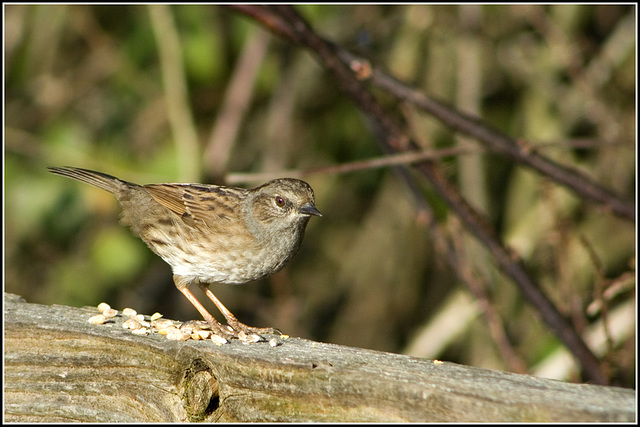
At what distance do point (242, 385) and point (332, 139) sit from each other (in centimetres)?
379

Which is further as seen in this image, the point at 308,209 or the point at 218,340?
the point at 308,209

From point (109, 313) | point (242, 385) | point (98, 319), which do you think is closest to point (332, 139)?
point (109, 313)

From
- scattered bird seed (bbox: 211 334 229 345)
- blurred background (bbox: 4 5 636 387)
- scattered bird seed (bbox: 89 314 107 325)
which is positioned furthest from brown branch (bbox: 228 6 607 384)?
scattered bird seed (bbox: 89 314 107 325)

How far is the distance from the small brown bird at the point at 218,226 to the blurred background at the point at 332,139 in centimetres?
69

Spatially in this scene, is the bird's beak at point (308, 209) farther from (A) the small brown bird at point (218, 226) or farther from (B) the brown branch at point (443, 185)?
(B) the brown branch at point (443, 185)

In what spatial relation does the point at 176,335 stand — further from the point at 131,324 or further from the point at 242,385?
the point at 242,385

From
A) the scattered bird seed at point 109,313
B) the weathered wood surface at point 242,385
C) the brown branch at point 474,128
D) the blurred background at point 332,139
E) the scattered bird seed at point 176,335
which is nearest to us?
the weathered wood surface at point 242,385

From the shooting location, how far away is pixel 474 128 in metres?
3.12

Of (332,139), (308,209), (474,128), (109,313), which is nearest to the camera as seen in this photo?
(109,313)

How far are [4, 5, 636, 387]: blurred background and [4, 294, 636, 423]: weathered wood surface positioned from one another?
2.47 meters

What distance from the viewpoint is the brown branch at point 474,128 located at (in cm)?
302

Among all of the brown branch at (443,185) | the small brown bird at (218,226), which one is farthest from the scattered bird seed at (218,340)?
the brown branch at (443,185)

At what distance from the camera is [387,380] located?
1.62m

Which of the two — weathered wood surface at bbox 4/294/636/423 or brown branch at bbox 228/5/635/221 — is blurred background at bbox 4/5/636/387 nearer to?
brown branch at bbox 228/5/635/221
